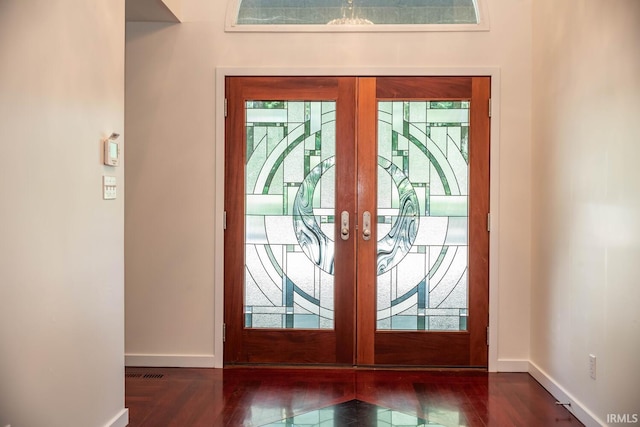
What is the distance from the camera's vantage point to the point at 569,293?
321 centimetres

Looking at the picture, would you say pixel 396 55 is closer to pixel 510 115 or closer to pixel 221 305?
pixel 510 115

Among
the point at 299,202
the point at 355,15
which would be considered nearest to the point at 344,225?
the point at 299,202

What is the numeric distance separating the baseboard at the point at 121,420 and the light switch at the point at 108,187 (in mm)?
1121

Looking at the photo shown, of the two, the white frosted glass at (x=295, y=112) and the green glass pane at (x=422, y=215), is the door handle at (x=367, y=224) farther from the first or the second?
the white frosted glass at (x=295, y=112)

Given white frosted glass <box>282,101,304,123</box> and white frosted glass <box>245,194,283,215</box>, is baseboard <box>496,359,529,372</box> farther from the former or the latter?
white frosted glass <box>282,101,304,123</box>

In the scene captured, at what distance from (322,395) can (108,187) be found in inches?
69.2

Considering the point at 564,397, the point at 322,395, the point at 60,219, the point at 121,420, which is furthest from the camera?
the point at 322,395

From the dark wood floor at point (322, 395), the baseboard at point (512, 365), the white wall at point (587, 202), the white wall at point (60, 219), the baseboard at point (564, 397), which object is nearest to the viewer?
the white wall at point (60, 219)

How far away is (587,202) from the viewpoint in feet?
9.73

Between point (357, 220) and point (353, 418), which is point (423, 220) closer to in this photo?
point (357, 220)

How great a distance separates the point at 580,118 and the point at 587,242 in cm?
69

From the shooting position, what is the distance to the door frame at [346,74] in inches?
153

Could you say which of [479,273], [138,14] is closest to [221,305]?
[479,273]

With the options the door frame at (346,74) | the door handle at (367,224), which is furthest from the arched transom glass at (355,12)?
the door handle at (367,224)
